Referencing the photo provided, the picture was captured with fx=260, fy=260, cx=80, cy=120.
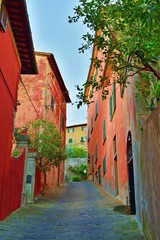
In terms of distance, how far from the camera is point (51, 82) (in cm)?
1972

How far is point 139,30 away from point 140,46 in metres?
0.75

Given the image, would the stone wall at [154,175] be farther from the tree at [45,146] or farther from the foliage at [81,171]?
the foliage at [81,171]

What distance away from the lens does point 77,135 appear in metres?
50.6

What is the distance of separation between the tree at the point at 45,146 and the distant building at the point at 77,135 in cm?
3541

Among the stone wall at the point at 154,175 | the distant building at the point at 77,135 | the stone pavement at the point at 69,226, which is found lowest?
the stone pavement at the point at 69,226

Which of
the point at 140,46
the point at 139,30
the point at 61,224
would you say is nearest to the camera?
the point at 140,46

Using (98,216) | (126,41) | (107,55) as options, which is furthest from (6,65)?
(98,216)

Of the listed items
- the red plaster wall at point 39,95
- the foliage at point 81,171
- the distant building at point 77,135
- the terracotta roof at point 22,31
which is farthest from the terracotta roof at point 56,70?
the distant building at point 77,135

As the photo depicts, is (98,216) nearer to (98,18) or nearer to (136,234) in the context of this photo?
(136,234)

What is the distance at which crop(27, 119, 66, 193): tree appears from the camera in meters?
13.4

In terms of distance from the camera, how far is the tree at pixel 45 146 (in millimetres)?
13366

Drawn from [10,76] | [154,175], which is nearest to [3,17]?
[10,76]

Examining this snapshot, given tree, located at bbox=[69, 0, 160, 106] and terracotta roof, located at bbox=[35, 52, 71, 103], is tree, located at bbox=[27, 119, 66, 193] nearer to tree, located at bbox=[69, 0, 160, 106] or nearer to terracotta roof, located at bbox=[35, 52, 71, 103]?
terracotta roof, located at bbox=[35, 52, 71, 103]

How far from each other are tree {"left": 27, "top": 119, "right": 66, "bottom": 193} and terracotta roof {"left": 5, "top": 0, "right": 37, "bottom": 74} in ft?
15.5
